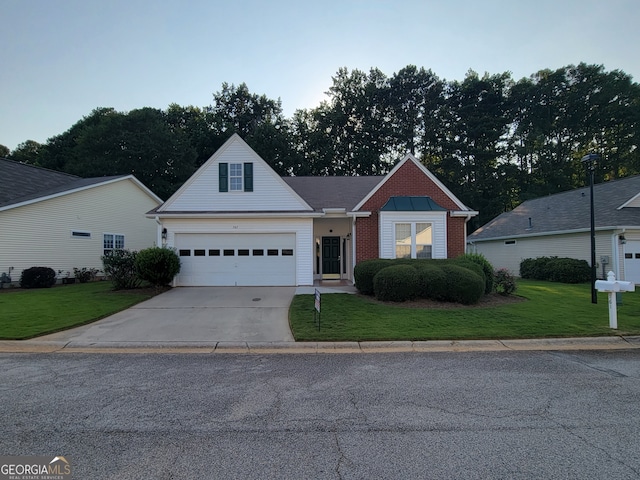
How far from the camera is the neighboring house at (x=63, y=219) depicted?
663 inches

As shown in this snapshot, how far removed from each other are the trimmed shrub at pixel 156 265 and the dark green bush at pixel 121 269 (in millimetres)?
409

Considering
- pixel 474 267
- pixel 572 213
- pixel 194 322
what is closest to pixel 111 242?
pixel 194 322

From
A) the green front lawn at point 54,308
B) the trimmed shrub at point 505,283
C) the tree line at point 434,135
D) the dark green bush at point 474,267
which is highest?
the tree line at point 434,135

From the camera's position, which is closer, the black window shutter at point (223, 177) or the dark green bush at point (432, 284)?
the dark green bush at point (432, 284)

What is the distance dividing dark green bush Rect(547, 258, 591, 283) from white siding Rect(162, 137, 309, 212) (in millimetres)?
14084

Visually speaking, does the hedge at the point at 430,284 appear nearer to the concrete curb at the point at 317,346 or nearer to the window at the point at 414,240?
the concrete curb at the point at 317,346

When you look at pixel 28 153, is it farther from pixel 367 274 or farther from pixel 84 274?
pixel 367 274

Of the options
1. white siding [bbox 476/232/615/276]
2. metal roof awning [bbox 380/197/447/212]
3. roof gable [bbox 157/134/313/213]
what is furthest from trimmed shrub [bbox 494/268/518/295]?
white siding [bbox 476/232/615/276]

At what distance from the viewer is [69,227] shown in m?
19.0

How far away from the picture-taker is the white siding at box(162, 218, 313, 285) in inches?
634

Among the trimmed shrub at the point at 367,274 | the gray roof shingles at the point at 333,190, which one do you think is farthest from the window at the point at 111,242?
the trimmed shrub at the point at 367,274

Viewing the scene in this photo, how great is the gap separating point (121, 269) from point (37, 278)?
5.45 meters

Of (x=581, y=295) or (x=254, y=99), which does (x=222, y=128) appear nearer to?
(x=254, y=99)

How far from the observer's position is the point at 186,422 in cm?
417
